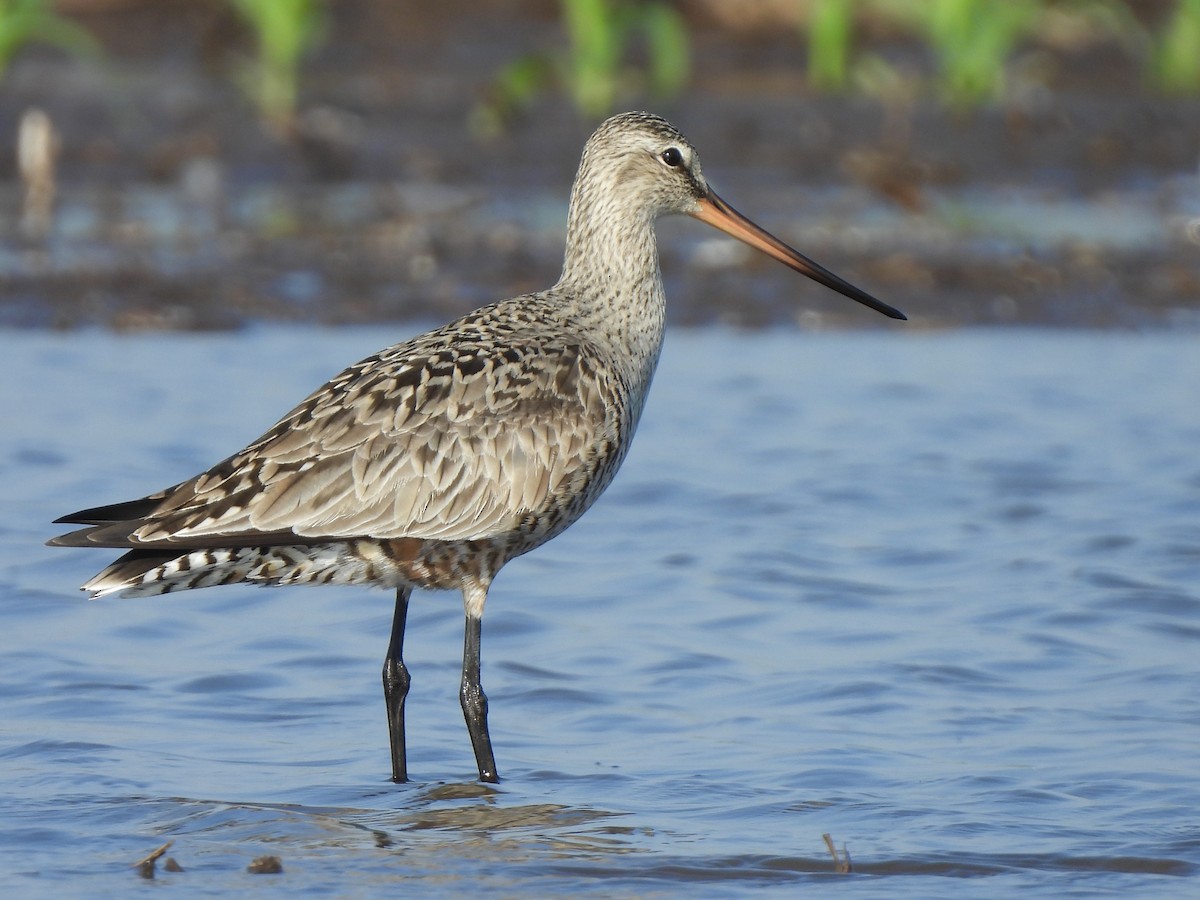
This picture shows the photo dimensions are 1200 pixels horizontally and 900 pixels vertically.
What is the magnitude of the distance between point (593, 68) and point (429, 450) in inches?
320

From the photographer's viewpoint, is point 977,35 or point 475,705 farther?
point 977,35

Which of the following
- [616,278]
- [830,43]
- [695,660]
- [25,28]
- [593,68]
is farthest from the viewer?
[830,43]

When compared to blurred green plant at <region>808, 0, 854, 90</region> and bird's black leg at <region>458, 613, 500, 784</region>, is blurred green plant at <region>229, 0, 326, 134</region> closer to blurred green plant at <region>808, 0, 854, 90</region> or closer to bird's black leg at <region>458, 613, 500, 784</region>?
blurred green plant at <region>808, 0, 854, 90</region>

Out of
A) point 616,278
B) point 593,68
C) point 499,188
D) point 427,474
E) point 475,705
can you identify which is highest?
point 593,68

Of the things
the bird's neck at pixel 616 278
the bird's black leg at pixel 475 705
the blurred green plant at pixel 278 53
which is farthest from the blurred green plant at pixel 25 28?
the bird's black leg at pixel 475 705

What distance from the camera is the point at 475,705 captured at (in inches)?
219

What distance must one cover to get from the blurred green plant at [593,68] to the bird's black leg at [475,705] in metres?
7.55

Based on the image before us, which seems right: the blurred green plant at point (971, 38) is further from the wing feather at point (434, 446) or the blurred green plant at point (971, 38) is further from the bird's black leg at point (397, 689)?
the bird's black leg at point (397, 689)

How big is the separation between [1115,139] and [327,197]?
17.3 ft

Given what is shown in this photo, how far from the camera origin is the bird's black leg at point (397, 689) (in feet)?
18.2

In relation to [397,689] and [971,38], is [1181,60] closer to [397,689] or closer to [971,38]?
[971,38]

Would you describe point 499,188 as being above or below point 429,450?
above

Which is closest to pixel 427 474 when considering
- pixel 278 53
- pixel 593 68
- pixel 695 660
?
pixel 695 660

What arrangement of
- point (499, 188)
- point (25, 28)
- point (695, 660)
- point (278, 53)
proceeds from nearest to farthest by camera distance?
1. point (695, 660)
2. point (25, 28)
3. point (499, 188)
4. point (278, 53)
